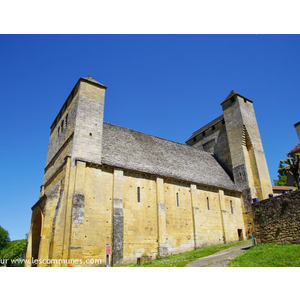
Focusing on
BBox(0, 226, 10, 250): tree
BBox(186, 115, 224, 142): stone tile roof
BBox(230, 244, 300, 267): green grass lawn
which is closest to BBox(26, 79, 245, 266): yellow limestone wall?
BBox(230, 244, 300, 267): green grass lawn

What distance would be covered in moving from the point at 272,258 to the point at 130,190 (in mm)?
11037

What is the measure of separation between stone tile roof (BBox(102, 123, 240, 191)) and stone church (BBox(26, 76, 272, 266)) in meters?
0.13

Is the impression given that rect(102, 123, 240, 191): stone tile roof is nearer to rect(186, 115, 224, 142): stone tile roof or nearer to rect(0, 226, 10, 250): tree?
rect(186, 115, 224, 142): stone tile roof

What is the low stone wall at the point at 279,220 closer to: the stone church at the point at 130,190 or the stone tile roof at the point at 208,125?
the stone church at the point at 130,190

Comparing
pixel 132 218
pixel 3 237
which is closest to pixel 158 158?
pixel 132 218

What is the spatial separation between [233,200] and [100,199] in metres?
15.5

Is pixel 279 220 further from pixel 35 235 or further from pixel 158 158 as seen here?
pixel 35 235

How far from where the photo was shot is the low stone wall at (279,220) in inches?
500

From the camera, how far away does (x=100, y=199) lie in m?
17.4

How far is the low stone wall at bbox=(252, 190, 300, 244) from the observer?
1271cm

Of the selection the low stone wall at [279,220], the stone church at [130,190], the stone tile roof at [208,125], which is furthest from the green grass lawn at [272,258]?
the stone tile roof at [208,125]

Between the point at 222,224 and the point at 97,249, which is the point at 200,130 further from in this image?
the point at 97,249

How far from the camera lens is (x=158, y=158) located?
78.0ft

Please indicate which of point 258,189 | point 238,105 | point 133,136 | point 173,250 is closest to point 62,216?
point 173,250
